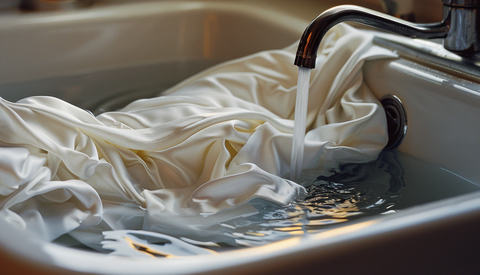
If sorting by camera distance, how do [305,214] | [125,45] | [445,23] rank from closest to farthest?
[305,214], [445,23], [125,45]

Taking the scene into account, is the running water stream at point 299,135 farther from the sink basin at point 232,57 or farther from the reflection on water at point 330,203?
the sink basin at point 232,57

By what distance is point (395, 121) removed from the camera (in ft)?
2.25

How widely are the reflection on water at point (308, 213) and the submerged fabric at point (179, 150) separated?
2cm

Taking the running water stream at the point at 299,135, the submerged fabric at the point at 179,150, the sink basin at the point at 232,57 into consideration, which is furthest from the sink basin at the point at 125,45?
the running water stream at the point at 299,135

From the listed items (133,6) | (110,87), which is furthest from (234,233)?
(133,6)

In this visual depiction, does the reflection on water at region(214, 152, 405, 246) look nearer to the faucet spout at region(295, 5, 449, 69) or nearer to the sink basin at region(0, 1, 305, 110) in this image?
the faucet spout at region(295, 5, 449, 69)

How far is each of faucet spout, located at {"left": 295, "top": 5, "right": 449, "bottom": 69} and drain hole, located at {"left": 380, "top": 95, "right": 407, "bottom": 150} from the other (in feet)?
0.33

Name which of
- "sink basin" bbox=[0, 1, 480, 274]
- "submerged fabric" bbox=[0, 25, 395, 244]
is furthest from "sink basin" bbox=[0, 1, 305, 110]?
"submerged fabric" bbox=[0, 25, 395, 244]

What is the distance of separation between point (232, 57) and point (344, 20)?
0.56 meters

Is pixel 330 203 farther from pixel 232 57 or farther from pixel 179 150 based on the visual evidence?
pixel 232 57

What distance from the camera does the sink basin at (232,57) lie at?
289mm

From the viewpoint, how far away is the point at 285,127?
0.60 metres

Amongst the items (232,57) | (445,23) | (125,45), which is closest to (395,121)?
(445,23)

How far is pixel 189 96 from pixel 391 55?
0.98 ft
